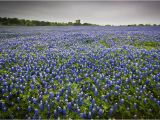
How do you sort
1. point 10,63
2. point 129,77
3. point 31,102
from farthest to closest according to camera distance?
point 10,63
point 129,77
point 31,102

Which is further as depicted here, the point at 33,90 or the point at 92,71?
the point at 92,71

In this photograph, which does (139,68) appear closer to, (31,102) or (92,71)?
(92,71)

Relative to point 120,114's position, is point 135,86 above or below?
above

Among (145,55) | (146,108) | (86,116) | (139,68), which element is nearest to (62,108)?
(86,116)

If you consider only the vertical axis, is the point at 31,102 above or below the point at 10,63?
below

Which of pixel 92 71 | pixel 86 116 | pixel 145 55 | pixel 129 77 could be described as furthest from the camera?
pixel 145 55

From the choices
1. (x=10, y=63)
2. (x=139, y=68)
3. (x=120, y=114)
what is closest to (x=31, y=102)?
(x=120, y=114)

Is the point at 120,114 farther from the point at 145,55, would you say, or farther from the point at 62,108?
the point at 145,55

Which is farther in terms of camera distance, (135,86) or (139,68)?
(139,68)

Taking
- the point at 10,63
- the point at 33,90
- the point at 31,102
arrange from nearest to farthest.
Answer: the point at 31,102, the point at 33,90, the point at 10,63
